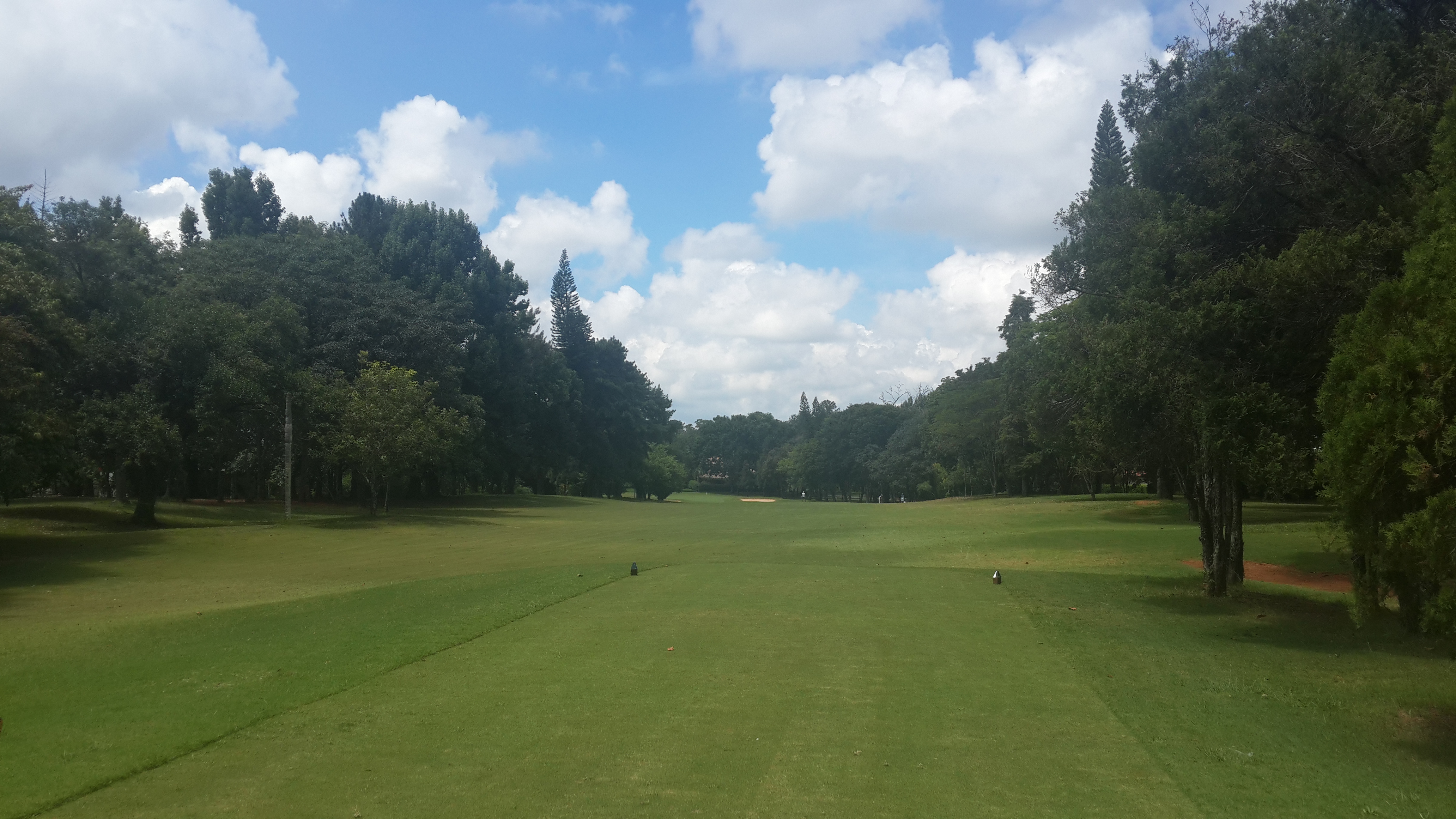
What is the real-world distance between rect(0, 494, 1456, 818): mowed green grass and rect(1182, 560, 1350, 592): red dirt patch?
1570 millimetres

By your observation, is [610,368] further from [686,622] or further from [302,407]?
[686,622]

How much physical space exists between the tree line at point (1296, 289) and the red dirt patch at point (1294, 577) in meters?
2.93

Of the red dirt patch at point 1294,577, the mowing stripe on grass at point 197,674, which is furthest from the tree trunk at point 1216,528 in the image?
the mowing stripe on grass at point 197,674

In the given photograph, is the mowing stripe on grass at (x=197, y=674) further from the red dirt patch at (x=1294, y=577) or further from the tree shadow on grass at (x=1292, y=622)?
the red dirt patch at (x=1294, y=577)

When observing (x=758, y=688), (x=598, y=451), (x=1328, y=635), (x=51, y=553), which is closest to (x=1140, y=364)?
(x=1328, y=635)

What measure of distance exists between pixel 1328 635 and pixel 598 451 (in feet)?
240

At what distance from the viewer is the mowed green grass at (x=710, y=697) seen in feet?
23.2

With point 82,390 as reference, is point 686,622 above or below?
below

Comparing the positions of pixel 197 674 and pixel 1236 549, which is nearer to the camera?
pixel 197 674

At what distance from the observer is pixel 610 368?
89.1 meters

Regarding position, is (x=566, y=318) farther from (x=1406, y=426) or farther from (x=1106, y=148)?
(x=1406, y=426)

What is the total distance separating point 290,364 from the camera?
4347 cm

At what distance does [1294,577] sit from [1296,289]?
13.5 m

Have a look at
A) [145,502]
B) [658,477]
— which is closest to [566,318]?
[658,477]
